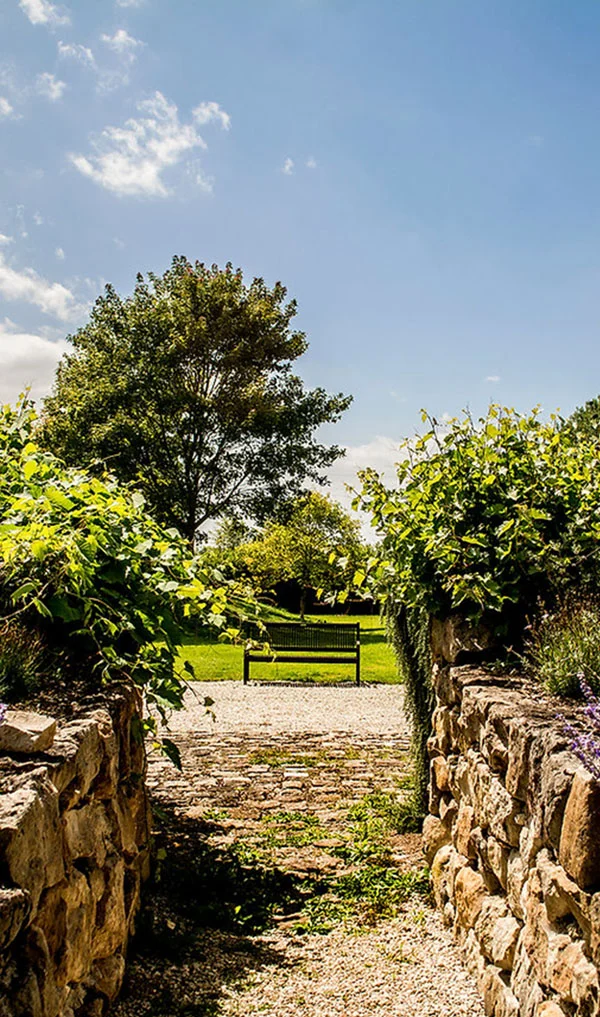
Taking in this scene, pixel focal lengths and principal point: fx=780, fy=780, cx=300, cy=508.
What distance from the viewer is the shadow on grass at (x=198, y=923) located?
2982 millimetres

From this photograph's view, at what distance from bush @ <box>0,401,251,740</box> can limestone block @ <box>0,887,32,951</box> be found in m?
1.08

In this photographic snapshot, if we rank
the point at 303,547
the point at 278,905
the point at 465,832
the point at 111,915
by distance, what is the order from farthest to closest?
1. the point at 303,547
2. the point at 278,905
3. the point at 465,832
4. the point at 111,915

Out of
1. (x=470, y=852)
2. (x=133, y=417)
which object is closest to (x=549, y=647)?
(x=470, y=852)

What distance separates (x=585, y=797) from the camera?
192cm

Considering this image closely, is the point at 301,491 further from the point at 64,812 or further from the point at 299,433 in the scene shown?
the point at 64,812

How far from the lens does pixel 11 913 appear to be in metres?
1.56

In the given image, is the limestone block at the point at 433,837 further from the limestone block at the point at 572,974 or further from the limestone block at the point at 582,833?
the limestone block at the point at 582,833

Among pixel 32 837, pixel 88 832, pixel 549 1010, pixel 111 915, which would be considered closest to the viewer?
pixel 32 837

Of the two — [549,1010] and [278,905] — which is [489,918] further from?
[278,905]

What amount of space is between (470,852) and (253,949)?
1.07m

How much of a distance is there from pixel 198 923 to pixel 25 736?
2.14 metres

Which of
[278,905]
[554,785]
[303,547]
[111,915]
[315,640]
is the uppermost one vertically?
[303,547]

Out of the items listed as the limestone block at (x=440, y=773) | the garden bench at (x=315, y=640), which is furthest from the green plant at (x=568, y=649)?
the garden bench at (x=315, y=640)

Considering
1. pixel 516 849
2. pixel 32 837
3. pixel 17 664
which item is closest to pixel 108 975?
pixel 17 664
